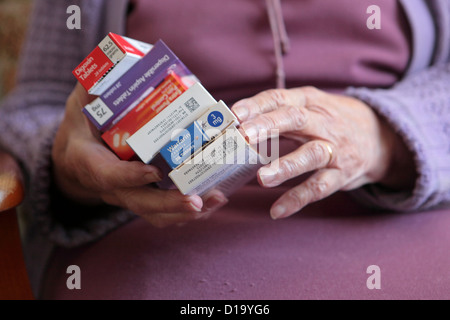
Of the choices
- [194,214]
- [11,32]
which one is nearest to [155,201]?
[194,214]

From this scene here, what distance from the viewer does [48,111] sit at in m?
0.72

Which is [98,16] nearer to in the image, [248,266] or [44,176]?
[44,176]

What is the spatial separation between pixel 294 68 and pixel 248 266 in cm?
29

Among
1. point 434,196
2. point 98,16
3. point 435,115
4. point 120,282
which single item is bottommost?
point 120,282

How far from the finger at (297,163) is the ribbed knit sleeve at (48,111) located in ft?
0.85

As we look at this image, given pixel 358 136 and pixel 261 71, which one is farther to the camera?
pixel 261 71

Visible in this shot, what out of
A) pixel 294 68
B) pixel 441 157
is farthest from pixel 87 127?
pixel 441 157

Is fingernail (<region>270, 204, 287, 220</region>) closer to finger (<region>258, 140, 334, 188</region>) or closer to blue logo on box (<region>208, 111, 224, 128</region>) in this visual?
finger (<region>258, 140, 334, 188</region>)

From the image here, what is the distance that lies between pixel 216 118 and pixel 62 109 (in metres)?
0.46

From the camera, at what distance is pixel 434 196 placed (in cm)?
53

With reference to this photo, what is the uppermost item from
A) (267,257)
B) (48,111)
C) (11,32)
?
(11,32)

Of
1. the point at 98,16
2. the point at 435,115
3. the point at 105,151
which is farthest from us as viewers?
the point at 98,16

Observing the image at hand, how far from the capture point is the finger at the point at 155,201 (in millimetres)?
407

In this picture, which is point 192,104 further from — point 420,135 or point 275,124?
point 420,135
